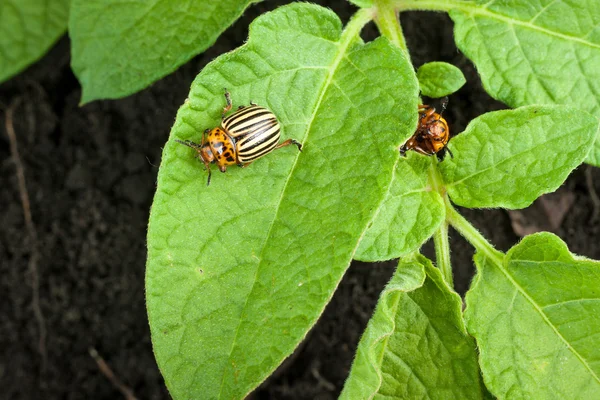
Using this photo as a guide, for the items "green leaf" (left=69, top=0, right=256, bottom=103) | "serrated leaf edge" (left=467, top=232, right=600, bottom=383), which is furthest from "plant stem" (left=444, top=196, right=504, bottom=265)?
"green leaf" (left=69, top=0, right=256, bottom=103)

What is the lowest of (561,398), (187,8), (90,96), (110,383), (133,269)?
(110,383)

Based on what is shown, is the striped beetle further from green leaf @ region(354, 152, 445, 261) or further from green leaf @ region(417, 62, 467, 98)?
green leaf @ region(417, 62, 467, 98)

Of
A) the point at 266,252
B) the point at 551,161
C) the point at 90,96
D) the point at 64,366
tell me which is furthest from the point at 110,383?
the point at 551,161

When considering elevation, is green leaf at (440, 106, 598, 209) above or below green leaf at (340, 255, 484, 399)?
above

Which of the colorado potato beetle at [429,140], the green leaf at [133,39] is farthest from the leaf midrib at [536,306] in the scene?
the green leaf at [133,39]

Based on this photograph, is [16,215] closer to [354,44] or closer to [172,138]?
[172,138]

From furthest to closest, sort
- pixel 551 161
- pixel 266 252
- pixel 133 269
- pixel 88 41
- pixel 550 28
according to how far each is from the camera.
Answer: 1. pixel 133 269
2. pixel 88 41
3. pixel 550 28
4. pixel 551 161
5. pixel 266 252
